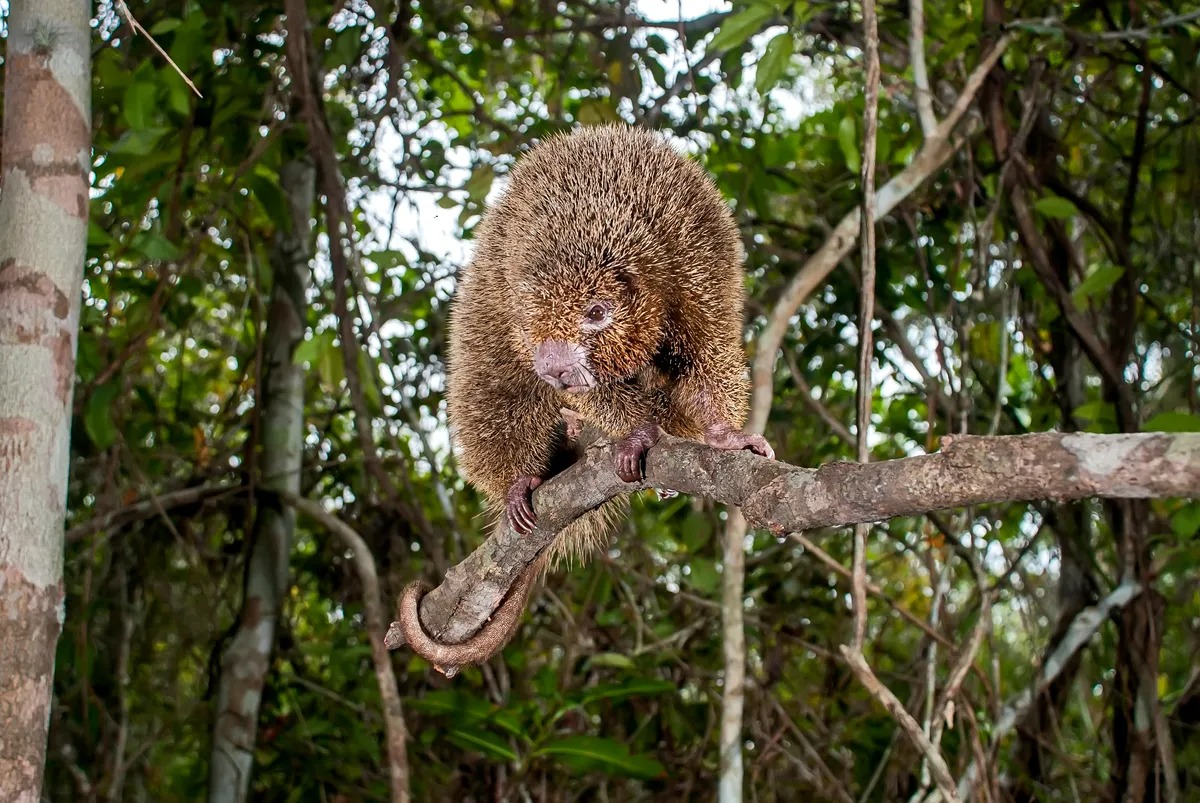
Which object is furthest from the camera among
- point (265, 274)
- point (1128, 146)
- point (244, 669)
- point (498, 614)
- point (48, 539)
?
point (1128, 146)

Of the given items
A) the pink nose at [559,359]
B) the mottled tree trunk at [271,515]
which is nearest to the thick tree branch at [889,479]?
the pink nose at [559,359]

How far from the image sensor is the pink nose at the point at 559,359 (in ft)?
5.05

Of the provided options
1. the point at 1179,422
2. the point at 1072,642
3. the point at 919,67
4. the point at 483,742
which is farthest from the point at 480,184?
the point at 1072,642

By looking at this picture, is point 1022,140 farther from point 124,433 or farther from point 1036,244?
point 124,433

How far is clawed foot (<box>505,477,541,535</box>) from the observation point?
1.73 metres

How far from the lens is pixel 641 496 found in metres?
3.03

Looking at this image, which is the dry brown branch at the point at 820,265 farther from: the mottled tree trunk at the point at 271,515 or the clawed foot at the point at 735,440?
the mottled tree trunk at the point at 271,515

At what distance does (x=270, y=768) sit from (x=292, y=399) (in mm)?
1322

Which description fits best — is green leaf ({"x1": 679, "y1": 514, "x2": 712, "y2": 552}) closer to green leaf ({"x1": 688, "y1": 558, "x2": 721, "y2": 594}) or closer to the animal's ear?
green leaf ({"x1": 688, "y1": 558, "x2": 721, "y2": 594})

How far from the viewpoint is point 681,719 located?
3736mm

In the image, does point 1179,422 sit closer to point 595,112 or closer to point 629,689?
point 629,689

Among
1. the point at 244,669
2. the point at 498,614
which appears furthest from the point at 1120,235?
the point at 244,669

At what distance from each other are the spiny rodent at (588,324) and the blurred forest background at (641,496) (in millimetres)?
731

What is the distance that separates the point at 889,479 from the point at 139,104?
7.24ft
